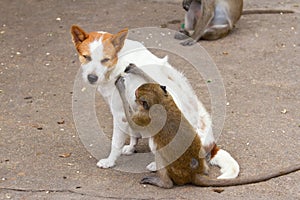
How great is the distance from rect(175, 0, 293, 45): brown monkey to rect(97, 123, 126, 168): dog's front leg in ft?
11.7

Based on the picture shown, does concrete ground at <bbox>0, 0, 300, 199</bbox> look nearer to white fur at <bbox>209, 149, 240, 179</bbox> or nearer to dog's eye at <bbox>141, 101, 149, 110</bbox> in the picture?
white fur at <bbox>209, 149, 240, 179</bbox>

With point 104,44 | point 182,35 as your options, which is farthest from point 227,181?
point 182,35

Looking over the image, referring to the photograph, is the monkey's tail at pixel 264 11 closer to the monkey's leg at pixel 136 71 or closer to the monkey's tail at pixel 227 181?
the monkey's tail at pixel 227 181

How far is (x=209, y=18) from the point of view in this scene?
8695 millimetres

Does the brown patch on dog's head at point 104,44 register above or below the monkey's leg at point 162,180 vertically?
above

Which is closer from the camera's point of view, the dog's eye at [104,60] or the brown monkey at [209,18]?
the dog's eye at [104,60]

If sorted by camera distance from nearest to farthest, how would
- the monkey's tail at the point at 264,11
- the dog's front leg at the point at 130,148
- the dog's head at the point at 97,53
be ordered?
1. the dog's head at the point at 97,53
2. the dog's front leg at the point at 130,148
3. the monkey's tail at the point at 264,11

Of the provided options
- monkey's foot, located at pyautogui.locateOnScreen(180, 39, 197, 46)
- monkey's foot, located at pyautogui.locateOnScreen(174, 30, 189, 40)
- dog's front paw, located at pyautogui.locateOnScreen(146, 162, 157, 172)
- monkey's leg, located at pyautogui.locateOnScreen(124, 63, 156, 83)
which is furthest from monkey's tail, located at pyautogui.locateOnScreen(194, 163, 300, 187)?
monkey's foot, located at pyautogui.locateOnScreen(174, 30, 189, 40)

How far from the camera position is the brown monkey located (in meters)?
8.46

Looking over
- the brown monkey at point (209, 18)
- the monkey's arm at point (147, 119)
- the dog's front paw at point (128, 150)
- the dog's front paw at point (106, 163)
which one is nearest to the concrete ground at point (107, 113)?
the dog's front paw at point (106, 163)

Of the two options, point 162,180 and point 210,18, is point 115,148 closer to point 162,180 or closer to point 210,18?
point 162,180

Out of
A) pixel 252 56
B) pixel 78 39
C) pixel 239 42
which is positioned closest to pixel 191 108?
pixel 78 39

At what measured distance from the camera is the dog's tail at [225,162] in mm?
4828

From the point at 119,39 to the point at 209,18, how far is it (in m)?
4.16
